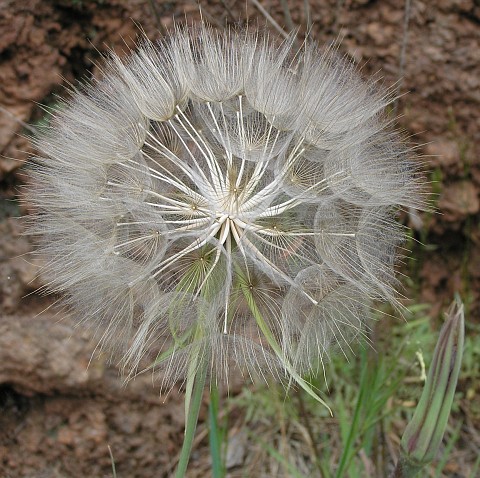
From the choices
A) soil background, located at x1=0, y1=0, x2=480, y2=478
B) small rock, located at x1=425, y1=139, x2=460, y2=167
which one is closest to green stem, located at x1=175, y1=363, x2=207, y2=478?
soil background, located at x1=0, y1=0, x2=480, y2=478

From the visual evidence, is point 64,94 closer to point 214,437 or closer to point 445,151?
point 214,437

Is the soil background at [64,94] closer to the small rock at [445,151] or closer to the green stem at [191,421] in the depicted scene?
the small rock at [445,151]

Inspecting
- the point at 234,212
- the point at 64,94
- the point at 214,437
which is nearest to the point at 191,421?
the point at 214,437

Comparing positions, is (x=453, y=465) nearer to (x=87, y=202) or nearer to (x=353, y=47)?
(x=353, y=47)

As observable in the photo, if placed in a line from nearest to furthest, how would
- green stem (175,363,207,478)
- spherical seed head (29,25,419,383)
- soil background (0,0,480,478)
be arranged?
green stem (175,363,207,478), spherical seed head (29,25,419,383), soil background (0,0,480,478)

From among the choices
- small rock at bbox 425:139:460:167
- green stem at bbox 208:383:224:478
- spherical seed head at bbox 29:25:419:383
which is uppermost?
small rock at bbox 425:139:460:167

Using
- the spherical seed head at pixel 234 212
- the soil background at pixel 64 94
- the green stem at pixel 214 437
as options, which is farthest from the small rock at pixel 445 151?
the green stem at pixel 214 437

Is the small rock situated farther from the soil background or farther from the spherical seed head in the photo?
the spherical seed head
